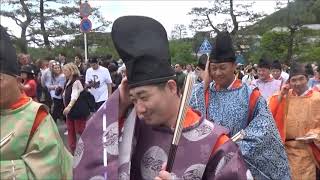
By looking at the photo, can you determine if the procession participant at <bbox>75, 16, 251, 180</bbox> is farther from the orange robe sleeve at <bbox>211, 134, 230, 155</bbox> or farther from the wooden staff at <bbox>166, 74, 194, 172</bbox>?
the wooden staff at <bbox>166, 74, 194, 172</bbox>

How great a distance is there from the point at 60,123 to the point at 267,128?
29.8 ft

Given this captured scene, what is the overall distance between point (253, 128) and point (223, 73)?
525 mm

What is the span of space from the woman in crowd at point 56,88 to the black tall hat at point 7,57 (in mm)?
9018

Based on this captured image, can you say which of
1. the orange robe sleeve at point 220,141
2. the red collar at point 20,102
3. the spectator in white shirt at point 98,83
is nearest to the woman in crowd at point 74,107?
the spectator in white shirt at point 98,83

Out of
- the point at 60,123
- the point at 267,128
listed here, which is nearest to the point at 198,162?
the point at 267,128

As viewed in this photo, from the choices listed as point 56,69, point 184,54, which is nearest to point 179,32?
point 184,54

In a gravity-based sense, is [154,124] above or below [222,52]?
below

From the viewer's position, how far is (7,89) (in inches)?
102

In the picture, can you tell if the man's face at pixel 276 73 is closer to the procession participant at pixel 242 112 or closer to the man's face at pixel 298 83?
the man's face at pixel 298 83

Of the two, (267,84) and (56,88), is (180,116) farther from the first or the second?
(56,88)

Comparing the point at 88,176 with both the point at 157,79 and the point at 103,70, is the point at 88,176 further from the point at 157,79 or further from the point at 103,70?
the point at 103,70

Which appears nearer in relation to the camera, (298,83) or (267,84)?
(298,83)

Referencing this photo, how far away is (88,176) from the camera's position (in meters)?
2.50

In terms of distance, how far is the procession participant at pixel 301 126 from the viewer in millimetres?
5973
